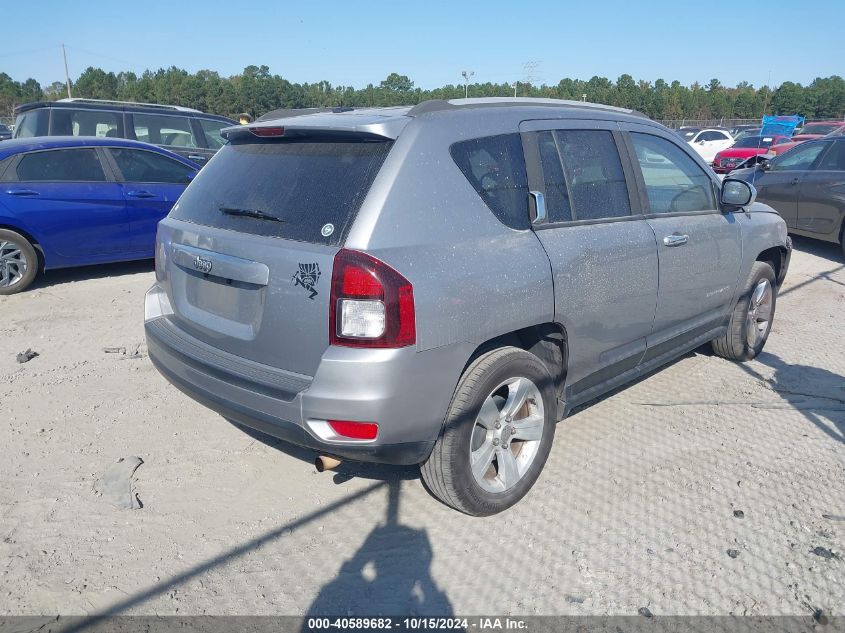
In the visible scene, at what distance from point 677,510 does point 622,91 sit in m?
78.9

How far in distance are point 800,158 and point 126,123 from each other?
10.3 m

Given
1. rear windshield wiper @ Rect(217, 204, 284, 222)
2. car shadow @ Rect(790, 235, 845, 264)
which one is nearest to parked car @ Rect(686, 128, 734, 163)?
car shadow @ Rect(790, 235, 845, 264)

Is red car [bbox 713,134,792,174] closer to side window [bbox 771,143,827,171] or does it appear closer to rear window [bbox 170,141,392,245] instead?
side window [bbox 771,143,827,171]

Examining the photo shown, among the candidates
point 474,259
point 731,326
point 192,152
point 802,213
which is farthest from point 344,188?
point 192,152

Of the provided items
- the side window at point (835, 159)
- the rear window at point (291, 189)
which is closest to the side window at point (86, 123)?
the rear window at point (291, 189)

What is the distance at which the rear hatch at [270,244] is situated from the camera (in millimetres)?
2646

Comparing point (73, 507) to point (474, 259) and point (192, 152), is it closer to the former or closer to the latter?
point (474, 259)

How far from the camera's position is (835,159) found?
9164mm

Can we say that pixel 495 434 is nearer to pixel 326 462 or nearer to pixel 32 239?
pixel 326 462

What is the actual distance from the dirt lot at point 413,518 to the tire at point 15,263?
2392 millimetres

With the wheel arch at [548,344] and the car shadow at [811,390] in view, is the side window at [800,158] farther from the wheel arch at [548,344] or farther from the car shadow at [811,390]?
the wheel arch at [548,344]

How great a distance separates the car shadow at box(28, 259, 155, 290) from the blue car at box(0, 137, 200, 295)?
296 mm

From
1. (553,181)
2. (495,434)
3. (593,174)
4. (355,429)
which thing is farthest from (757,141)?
(355,429)

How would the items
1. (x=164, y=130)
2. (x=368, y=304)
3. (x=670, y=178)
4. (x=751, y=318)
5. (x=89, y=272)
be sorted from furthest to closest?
1. (x=164, y=130)
2. (x=89, y=272)
3. (x=751, y=318)
4. (x=670, y=178)
5. (x=368, y=304)
